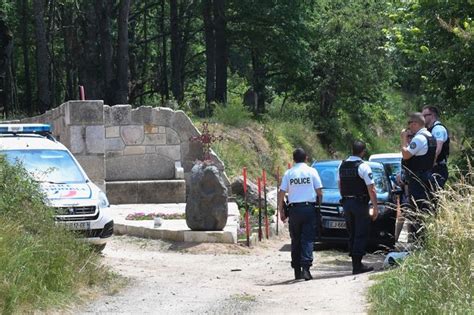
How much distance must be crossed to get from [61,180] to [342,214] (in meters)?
5.09

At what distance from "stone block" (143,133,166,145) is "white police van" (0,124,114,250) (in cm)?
621

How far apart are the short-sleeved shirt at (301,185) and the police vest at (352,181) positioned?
0.39 meters

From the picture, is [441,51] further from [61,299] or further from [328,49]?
[328,49]

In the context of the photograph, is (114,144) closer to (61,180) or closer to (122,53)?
(61,180)

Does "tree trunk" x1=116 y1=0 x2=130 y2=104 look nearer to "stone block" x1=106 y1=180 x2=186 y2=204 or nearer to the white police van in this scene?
"stone block" x1=106 y1=180 x2=186 y2=204

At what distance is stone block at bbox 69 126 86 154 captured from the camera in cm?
1839

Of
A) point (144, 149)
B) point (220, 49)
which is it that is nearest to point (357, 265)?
point (144, 149)

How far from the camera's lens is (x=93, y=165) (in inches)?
727

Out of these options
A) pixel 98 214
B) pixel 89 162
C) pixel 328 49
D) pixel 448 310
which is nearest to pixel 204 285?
pixel 98 214

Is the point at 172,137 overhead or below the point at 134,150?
overhead

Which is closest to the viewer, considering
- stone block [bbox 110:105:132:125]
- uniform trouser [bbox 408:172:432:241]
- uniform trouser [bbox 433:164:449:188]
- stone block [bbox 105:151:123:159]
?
uniform trouser [bbox 408:172:432:241]

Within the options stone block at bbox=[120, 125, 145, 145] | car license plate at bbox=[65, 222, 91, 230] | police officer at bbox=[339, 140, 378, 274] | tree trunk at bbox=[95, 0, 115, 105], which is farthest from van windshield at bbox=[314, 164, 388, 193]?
tree trunk at bbox=[95, 0, 115, 105]

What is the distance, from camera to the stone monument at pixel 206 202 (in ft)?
50.1

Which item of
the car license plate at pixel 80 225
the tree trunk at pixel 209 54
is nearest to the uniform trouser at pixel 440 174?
the car license plate at pixel 80 225
